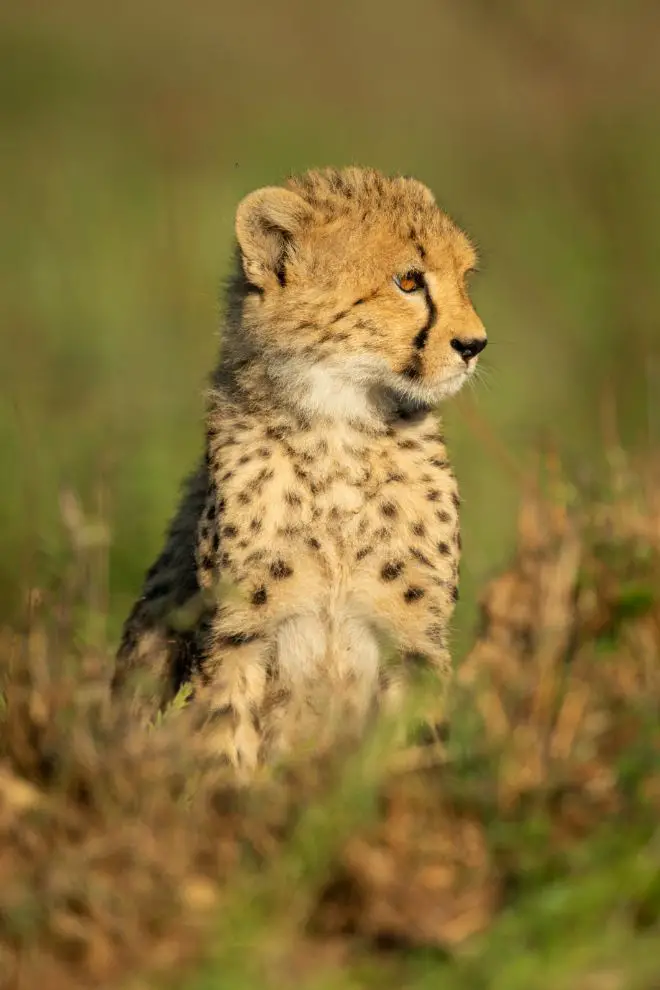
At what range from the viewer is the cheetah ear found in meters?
3.40

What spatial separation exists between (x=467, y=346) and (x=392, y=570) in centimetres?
48

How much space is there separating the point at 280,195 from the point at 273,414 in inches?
18.1

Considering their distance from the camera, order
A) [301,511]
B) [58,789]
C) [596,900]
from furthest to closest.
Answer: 1. [301,511]
2. [58,789]
3. [596,900]

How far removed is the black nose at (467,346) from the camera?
10.6 ft

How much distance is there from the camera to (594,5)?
27.5 ft

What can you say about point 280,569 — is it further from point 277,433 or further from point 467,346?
point 467,346

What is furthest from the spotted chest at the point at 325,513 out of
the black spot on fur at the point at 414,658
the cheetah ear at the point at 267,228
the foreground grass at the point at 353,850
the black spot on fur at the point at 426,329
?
the foreground grass at the point at 353,850

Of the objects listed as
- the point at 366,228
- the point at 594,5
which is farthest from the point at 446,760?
the point at 594,5

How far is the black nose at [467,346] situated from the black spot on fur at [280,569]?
0.55 meters

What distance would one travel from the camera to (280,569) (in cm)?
325

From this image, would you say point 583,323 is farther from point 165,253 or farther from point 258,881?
point 258,881

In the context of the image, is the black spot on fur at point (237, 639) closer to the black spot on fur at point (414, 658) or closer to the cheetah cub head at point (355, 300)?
the black spot on fur at point (414, 658)

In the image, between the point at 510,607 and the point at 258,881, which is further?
the point at 510,607

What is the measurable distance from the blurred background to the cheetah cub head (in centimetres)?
130
